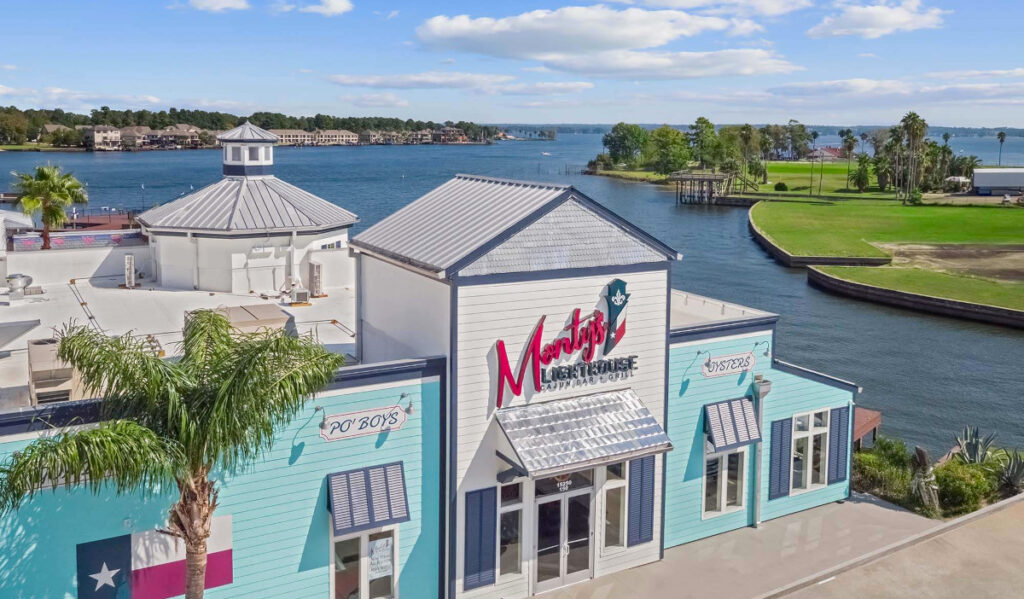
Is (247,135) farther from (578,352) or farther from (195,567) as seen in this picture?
(195,567)

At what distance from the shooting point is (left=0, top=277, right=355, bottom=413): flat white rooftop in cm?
1820

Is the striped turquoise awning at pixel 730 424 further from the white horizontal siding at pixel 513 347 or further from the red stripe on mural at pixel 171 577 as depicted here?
the red stripe on mural at pixel 171 577

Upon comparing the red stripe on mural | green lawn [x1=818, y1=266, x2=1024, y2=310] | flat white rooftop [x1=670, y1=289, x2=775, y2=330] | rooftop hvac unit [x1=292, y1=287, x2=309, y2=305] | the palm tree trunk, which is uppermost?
flat white rooftop [x1=670, y1=289, x2=775, y2=330]

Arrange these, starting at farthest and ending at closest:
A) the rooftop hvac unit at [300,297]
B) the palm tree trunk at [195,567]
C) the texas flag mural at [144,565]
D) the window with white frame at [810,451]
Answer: the rooftop hvac unit at [300,297] → the window with white frame at [810,451] → the texas flag mural at [144,565] → the palm tree trunk at [195,567]

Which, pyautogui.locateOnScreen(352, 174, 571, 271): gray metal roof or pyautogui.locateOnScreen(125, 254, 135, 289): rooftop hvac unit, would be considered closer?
pyautogui.locateOnScreen(352, 174, 571, 271): gray metal roof

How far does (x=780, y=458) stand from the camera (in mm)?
18406

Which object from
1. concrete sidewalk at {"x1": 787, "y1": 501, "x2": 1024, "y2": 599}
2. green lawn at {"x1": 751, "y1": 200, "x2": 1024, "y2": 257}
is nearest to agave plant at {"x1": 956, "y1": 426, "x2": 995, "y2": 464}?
concrete sidewalk at {"x1": 787, "y1": 501, "x2": 1024, "y2": 599}

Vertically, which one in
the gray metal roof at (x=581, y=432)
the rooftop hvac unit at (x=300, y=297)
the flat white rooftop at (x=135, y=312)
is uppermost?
the rooftop hvac unit at (x=300, y=297)

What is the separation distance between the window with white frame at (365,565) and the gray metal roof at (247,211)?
13170 millimetres

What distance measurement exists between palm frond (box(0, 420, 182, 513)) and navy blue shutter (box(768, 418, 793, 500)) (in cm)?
1220

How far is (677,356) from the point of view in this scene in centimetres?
1681

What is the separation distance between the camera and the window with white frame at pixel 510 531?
15008mm

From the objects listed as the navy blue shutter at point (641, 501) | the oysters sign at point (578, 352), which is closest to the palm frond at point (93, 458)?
the oysters sign at point (578, 352)

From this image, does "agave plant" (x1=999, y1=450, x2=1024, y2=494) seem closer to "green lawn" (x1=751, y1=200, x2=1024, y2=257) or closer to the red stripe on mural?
the red stripe on mural
